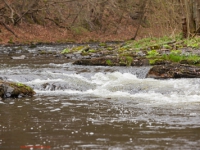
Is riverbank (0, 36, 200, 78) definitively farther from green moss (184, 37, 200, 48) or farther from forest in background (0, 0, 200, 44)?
forest in background (0, 0, 200, 44)

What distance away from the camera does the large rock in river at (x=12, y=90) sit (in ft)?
36.5

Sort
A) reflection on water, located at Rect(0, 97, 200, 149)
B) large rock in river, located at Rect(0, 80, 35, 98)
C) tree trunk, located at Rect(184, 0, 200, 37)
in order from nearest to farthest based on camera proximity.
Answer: reflection on water, located at Rect(0, 97, 200, 149)
large rock in river, located at Rect(0, 80, 35, 98)
tree trunk, located at Rect(184, 0, 200, 37)

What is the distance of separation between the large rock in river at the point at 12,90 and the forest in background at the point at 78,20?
657 inches

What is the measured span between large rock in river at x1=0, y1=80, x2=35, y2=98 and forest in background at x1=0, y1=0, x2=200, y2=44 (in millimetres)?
16695

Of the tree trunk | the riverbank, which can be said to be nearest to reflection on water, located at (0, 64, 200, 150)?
the riverbank

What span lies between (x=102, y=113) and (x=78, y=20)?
3534 cm

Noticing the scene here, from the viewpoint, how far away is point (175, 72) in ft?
46.2

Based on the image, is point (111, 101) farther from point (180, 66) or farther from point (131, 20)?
point (131, 20)

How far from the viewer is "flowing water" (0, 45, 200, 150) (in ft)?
20.6

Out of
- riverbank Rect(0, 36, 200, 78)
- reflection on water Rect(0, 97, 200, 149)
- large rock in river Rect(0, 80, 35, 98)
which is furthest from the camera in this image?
riverbank Rect(0, 36, 200, 78)

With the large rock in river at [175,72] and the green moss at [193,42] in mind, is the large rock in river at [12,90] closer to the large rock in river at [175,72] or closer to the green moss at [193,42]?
the large rock in river at [175,72]

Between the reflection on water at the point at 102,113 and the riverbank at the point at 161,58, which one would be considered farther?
the riverbank at the point at 161,58

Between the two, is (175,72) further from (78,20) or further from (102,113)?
(78,20)

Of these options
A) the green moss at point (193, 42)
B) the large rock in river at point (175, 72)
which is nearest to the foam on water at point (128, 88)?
the large rock in river at point (175, 72)
